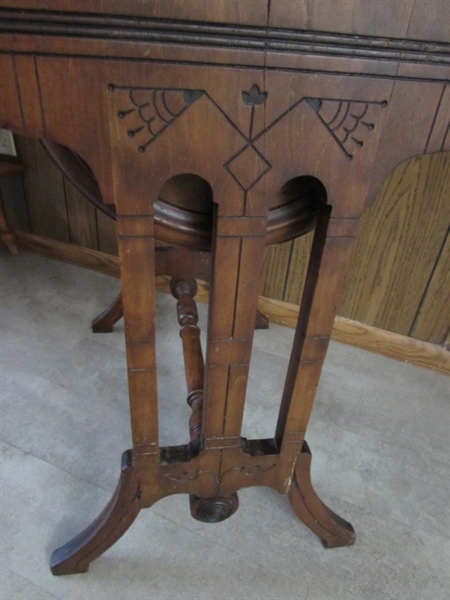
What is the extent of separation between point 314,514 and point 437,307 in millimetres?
733

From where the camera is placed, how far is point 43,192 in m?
1.71

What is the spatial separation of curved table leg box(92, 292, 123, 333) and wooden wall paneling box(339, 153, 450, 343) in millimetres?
701

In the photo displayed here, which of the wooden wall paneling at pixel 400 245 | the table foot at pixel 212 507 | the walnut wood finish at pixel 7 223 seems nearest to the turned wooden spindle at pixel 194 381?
the table foot at pixel 212 507

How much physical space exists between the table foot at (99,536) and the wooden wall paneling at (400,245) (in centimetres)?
89

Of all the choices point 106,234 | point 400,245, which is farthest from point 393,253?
point 106,234

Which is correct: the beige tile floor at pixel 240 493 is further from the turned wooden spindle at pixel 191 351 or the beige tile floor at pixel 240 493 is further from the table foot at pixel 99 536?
the turned wooden spindle at pixel 191 351

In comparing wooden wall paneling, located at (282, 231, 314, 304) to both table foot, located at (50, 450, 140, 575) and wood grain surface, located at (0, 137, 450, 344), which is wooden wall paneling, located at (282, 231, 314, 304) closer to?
wood grain surface, located at (0, 137, 450, 344)

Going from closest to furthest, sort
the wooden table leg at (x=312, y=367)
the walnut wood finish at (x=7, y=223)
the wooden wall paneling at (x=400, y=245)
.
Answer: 1. the wooden table leg at (x=312, y=367)
2. the wooden wall paneling at (x=400, y=245)
3. the walnut wood finish at (x=7, y=223)

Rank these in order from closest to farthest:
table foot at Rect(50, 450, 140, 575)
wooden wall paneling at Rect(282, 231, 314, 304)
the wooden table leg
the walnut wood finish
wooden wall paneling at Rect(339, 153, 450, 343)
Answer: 1. the wooden table leg
2. table foot at Rect(50, 450, 140, 575)
3. wooden wall paneling at Rect(339, 153, 450, 343)
4. wooden wall paneling at Rect(282, 231, 314, 304)
5. the walnut wood finish

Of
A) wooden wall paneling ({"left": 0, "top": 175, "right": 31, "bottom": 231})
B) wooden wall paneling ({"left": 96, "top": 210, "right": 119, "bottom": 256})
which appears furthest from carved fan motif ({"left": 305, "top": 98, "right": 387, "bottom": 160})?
wooden wall paneling ({"left": 0, "top": 175, "right": 31, "bottom": 231})

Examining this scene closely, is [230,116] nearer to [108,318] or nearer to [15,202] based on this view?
[108,318]

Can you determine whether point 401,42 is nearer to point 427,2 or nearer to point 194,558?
point 427,2

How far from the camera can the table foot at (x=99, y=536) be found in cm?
81

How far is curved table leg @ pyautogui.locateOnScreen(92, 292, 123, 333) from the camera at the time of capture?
1403mm
